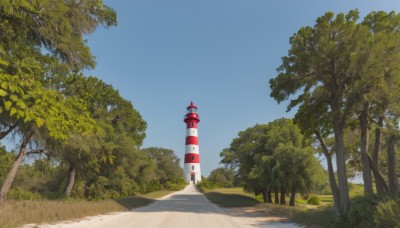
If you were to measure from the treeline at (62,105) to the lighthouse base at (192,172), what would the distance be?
28.5m

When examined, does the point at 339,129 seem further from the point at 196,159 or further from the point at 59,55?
the point at 196,159

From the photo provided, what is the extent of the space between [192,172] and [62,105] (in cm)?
6999

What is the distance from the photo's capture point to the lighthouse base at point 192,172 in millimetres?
73000

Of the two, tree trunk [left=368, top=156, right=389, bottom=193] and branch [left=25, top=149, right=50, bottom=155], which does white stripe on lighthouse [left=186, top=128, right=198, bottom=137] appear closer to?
branch [left=25, top=149, right=50, bottom=155]

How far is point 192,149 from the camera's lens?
236ft

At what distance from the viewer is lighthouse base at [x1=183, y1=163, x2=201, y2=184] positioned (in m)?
73.0

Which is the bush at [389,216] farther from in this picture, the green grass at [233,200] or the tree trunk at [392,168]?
the green grass at [233,200]

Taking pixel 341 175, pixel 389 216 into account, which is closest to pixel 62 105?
pixel 389 216

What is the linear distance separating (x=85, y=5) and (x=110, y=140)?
81.0 ft

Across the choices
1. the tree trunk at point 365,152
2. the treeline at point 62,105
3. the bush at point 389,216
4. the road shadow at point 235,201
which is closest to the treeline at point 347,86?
the tree trunk at point 365,152

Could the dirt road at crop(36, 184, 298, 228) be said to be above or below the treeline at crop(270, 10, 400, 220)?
below

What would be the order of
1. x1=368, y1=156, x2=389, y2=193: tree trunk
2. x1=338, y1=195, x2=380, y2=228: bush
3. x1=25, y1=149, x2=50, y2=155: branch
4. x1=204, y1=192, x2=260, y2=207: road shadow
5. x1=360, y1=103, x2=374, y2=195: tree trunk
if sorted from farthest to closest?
x1=204, y1=192, x2=260, y2=207: road shadow, x1=25, y1=149, x2=50, y2=155: branch, x1=368, y1=156, x2=389, y2=193: tree trunk, x1=360, y1=103, x2=374, y2=195: tree trunk, x1=338, y1=195, x2=380, y2=228: bush

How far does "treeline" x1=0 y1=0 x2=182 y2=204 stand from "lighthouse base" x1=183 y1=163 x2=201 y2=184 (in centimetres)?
2853

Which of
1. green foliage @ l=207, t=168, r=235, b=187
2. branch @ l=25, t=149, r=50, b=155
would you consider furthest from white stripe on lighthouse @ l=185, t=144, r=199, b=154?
branch @ l=25, t=149, r=50, b=155
